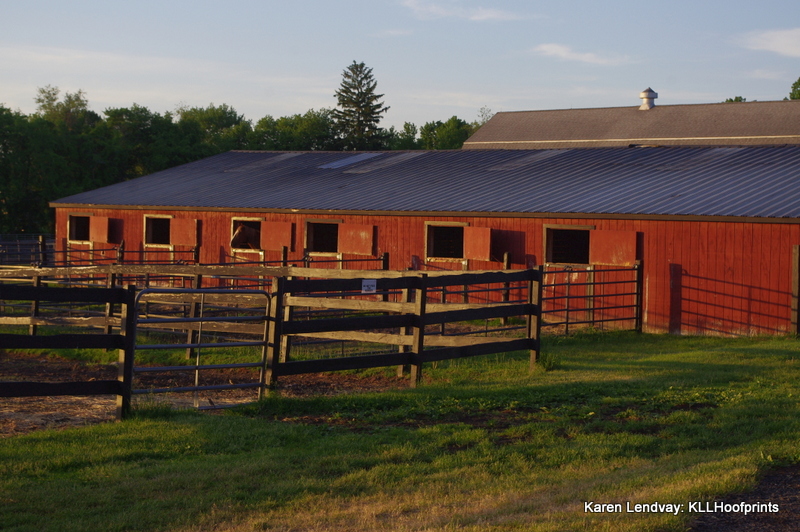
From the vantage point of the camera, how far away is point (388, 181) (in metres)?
27.8

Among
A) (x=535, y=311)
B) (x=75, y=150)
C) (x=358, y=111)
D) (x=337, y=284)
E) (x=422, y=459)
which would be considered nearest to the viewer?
(x=422, y=459)

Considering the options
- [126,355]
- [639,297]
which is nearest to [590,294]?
[639,297]

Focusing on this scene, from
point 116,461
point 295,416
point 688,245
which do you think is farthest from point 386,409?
point 688,245

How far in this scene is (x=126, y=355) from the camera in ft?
25.8

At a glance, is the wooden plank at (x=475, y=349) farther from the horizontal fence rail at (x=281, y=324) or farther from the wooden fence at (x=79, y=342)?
the wooden fence at (x=79, y=342)

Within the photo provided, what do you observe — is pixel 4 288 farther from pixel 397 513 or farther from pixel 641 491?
pixel 641 491

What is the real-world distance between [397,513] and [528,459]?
5.31 feet

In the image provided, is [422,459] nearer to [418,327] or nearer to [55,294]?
[55,294]

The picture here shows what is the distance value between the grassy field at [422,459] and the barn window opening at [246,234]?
17054 mm

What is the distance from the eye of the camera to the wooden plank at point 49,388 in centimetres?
727

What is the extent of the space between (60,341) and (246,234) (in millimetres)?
18756

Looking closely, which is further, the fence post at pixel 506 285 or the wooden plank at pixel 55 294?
the fence post at pixel 506 285

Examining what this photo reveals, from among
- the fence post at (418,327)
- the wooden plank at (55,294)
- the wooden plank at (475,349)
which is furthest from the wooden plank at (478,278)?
the wooden plank at (55,294)

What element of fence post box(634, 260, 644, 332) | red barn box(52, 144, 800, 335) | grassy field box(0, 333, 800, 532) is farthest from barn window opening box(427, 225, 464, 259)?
grassy field box(0, 333, 800, 532)
